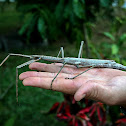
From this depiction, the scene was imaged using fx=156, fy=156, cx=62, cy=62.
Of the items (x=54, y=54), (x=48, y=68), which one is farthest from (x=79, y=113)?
(x=54, y=54)

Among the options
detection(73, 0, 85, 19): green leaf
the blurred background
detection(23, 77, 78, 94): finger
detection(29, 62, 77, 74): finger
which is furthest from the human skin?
detection(73, 0, 85, 19): green leaf

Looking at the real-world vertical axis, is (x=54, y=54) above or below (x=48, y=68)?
above

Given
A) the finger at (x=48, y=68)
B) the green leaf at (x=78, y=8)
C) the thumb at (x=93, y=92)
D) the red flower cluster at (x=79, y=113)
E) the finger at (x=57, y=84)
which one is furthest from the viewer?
the green leaf at (x=78, y=8)

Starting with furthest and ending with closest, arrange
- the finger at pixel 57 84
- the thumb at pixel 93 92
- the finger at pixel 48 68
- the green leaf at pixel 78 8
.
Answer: the green leaf at pixel 78 8 < the finger at pixel 48 68 < the finger at pixel 57 84 < the thumb at pixel 93 92

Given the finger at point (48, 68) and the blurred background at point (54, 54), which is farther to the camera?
the blurred background at point (54, 54)

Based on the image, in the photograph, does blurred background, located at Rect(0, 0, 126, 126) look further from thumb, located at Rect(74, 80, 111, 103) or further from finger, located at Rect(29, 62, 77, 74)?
thumb, located at Rect(74, 80, 111, 103)

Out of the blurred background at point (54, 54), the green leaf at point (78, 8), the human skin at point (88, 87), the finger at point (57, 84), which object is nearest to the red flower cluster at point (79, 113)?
the blurred background at point (54, 54)

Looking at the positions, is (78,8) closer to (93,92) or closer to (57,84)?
(57,84)

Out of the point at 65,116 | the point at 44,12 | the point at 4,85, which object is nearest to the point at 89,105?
the point at 65,116

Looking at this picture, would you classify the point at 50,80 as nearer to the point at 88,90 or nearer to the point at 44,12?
the point at 88,90

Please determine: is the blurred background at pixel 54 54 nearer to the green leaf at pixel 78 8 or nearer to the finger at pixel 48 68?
the green leaf at pixel 78 8

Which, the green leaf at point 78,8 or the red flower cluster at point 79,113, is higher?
the green leaf at point 78,8
